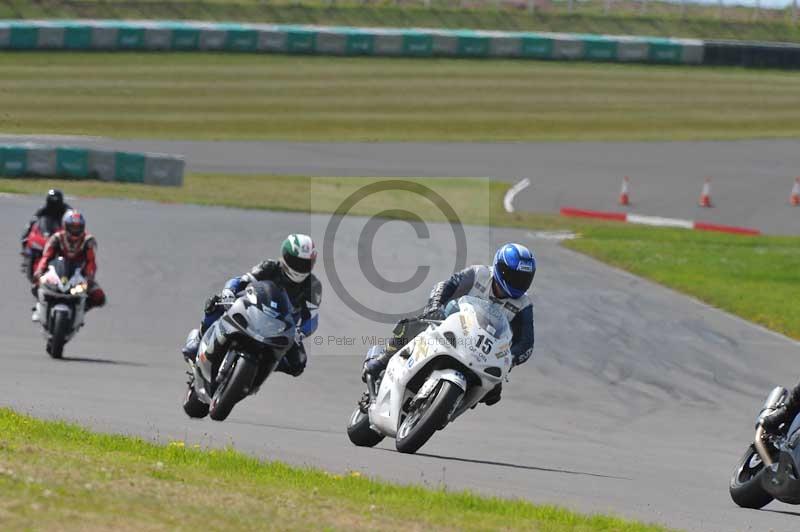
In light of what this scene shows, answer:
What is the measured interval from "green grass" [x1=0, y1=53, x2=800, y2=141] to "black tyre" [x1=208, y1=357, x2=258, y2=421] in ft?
96.2

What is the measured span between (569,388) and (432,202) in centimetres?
2063

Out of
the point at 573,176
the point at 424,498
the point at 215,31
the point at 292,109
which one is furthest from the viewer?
the point at 215,31

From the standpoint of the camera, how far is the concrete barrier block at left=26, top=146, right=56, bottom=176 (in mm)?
32344

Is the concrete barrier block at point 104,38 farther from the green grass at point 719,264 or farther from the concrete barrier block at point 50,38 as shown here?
the green grass at point 719,264

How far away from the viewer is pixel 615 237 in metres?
31.4

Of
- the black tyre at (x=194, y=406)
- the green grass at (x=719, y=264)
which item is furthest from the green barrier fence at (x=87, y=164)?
the black tyre at (x=194, y=406)

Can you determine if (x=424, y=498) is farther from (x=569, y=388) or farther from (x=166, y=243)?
(x=166, y=243)

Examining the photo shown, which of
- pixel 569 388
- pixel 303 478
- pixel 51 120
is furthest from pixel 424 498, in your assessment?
pixel 51 120

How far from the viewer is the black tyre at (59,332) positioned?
54.5 ft

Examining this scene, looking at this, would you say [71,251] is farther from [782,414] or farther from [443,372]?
[782,414]

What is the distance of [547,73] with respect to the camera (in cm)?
5584

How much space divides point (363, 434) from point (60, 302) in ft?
21.4

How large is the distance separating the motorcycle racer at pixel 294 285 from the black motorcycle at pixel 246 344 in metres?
0.13

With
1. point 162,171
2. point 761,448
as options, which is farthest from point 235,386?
point 162,171
